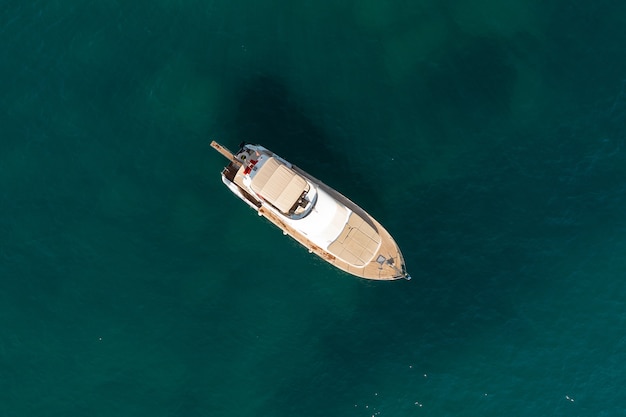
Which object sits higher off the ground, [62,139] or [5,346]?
[62,139]

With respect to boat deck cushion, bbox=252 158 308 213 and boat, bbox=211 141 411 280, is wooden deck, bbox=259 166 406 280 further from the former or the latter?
boat deck cushion, bbox=252 158 308 213

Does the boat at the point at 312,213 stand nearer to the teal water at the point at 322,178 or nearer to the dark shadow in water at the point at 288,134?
the dark shadow in water at the point at 288,134

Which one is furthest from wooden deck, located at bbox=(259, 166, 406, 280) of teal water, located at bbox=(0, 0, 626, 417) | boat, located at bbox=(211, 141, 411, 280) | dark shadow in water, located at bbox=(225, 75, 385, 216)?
teal water, located at bbox=(0, 0, 626, 417)

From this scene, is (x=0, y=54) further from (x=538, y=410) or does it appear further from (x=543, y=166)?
(x=538, y=410)

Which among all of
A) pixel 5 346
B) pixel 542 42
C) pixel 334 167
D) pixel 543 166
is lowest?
pixel 5 346

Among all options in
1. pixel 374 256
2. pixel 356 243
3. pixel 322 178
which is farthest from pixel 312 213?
pixel 374 256

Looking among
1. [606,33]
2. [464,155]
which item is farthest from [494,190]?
[606,33]
